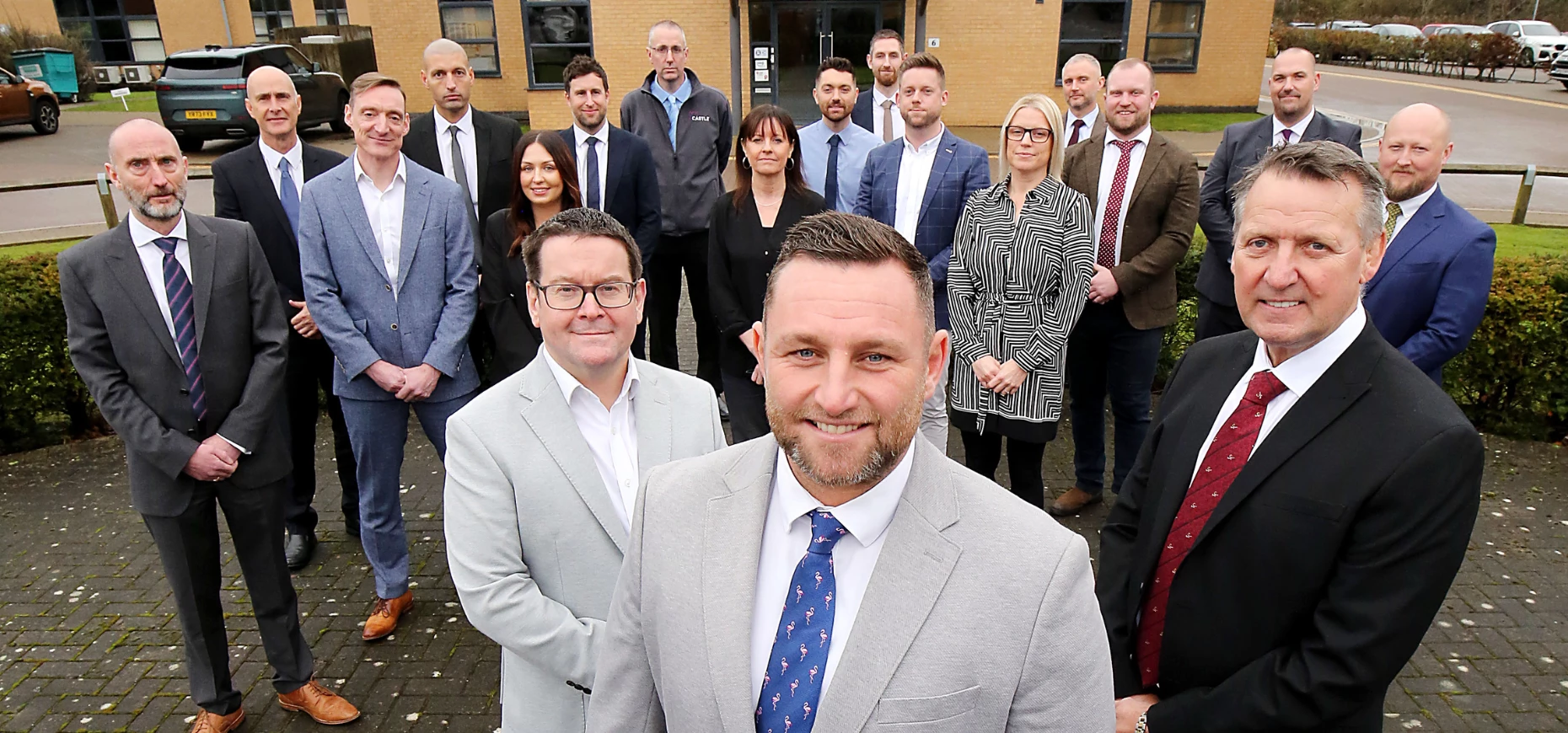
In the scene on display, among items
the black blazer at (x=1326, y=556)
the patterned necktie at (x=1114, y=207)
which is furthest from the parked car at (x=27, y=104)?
the black blazer at (x=1326, y=556)

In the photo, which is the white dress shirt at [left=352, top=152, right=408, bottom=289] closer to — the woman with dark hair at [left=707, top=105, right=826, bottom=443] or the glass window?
the woman with dark hair at [left=707, top=105, right=826, bottom=443]

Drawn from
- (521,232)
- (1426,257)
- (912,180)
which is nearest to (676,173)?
(912,180)

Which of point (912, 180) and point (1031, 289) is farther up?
point (912, 180)

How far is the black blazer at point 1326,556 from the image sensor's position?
206cm

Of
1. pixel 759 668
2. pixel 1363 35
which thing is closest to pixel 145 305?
pixel 759 668

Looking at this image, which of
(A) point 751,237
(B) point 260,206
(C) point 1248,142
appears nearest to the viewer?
(B) point 260,206

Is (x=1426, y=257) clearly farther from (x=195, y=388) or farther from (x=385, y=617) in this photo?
(x=195, y=388)

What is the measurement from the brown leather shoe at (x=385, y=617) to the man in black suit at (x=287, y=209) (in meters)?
0.61

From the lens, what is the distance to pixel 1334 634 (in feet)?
6.95

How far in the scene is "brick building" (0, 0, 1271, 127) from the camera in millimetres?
18578

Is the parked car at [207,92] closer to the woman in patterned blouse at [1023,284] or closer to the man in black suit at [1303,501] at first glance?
the woman in patterned blouse at [1023,284]

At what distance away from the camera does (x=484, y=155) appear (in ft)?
17.9

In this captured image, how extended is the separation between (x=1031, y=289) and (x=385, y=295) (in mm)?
3122

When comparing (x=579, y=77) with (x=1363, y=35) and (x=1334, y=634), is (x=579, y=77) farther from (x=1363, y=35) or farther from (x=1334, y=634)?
(x=1363, y=35)
